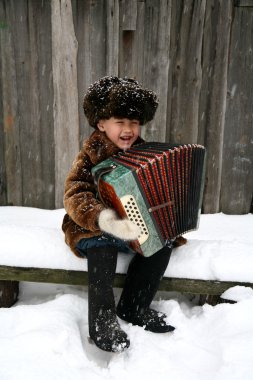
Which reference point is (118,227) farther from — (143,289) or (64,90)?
(64,90)

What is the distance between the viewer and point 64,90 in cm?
304

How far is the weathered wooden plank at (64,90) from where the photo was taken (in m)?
2.90

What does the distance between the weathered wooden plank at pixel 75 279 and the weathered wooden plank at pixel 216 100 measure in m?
1.46

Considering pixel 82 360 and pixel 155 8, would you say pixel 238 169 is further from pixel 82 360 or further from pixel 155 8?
pixel 82 360

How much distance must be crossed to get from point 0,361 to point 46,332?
23 centimetres

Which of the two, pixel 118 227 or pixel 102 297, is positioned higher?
pixel 118 227

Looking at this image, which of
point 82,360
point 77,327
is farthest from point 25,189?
point 82,360

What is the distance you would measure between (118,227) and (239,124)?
1.97m

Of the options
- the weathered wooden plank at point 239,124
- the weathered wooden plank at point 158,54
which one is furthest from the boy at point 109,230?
the weathered wooden plank at point 239,124

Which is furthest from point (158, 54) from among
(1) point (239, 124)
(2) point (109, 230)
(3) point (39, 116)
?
(2) point (109, 230)

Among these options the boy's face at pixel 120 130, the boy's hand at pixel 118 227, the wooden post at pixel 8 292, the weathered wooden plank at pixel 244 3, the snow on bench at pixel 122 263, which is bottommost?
the wooden post at pixel 8 292

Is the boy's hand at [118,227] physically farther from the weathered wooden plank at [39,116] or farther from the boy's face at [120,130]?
the weathered wooden plank at [39,116]

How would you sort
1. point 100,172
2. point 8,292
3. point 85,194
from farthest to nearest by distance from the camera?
point 8,292, point 85,194, point 100,172

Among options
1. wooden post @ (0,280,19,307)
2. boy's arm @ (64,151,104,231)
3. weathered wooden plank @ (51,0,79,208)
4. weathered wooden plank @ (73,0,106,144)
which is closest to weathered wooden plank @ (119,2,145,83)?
weathered wooden plank @ (73,0,106,144)
